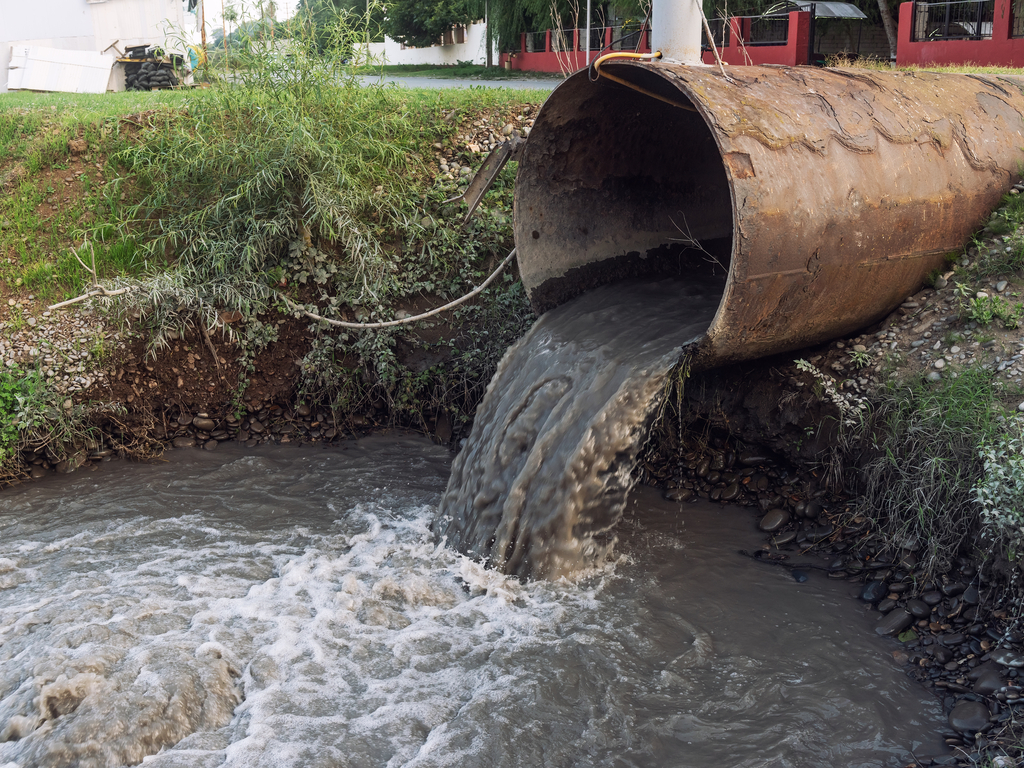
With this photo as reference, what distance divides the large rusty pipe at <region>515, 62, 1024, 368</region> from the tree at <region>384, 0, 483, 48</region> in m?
23.6

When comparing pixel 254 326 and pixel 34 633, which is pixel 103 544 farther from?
pixel 254 326

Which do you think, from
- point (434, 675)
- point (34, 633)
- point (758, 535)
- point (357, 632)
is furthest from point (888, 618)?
point (34, 633)

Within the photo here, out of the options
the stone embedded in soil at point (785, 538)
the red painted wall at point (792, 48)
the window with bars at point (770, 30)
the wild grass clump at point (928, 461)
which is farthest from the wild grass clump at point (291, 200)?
the window with bars at point (770, 30)

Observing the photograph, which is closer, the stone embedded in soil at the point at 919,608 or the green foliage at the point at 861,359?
the stone embedded in soil at the point at 919,608

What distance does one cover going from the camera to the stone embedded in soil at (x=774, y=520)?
4.57 meters

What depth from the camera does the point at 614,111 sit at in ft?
16.6

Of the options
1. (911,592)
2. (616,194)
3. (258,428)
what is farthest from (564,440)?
(258,428)

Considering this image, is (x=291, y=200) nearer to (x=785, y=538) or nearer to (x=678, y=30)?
(x=678, y=30)

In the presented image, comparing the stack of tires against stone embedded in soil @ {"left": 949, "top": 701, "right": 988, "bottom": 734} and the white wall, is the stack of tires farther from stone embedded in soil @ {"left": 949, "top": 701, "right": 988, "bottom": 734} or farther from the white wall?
stone embedded in soil @ {"left": 949, "top": 701, "right": 988, "bottom": 734}

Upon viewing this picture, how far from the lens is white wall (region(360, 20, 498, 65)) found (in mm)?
27828

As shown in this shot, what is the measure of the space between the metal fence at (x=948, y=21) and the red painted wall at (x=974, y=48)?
167 millimetres

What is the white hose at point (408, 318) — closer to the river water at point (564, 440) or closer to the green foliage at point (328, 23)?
the river water at point (564, 440)

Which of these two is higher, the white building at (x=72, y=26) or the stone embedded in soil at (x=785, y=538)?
the white building at (x=72, y=26)

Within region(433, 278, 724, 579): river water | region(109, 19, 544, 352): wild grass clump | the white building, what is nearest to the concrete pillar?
region(433, 278, 724, 579): river water
